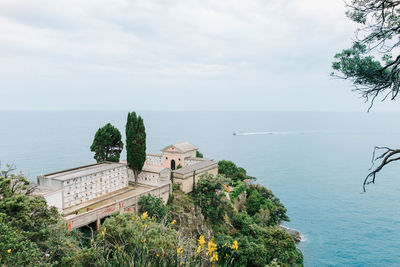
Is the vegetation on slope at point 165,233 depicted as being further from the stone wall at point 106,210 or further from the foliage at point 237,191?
the stone wall at point 106,210

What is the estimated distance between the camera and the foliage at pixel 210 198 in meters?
25.4

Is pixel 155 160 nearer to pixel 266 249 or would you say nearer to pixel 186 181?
pixel 186 181

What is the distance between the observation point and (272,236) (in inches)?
968

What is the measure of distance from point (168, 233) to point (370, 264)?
1219 inches

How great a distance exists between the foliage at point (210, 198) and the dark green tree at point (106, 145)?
34.8 ft

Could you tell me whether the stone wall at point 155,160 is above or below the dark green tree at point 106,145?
below

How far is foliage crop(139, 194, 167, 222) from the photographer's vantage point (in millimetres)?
21469

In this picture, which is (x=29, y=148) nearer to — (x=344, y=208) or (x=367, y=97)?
(x=344, y=208)

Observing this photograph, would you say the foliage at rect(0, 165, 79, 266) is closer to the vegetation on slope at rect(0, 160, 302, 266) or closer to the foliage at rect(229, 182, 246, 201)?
the vegetation on slope at rect(0, 160, 302, 266)

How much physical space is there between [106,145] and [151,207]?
1107cm

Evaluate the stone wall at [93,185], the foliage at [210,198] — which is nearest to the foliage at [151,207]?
the stone wall at [93,185]

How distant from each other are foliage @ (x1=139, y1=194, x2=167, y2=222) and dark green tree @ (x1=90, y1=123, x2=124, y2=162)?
29.8 ft

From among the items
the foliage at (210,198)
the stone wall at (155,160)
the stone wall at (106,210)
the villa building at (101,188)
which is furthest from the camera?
the stone wall at (155,160)

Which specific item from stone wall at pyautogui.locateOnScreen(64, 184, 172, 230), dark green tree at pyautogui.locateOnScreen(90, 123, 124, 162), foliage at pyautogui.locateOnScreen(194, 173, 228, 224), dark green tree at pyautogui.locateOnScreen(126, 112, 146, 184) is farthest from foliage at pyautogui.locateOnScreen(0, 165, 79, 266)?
dark green tree at pyautogui.locateOnScreen(90, 123, 124, 162)
